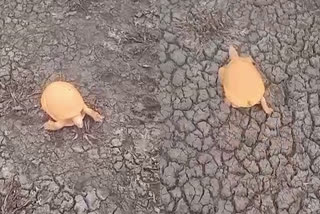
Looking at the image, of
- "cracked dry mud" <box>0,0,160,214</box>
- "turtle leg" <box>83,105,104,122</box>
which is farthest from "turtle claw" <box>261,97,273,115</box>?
"turtle leg" <box>83,105,104,122</box>

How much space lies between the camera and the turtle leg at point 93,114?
10.6 ft

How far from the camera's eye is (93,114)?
10.6 feet

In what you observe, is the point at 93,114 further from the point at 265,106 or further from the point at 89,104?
the point at 265,106

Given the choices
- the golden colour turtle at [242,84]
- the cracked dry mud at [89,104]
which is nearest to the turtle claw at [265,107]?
the golden colour turtle at [242,84]

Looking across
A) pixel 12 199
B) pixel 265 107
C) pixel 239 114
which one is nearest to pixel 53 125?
pixel 12 199

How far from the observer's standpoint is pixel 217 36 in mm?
3508

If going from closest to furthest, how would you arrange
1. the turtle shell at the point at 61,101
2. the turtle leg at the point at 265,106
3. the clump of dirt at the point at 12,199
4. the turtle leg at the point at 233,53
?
the clump of dirt at the point at 12,199 < the turtle shell at the point at 61,101 < the turtle leg at the point at 265,106 < the turtle leg at the point at 233,53

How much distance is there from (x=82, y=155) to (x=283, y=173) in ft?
3.01

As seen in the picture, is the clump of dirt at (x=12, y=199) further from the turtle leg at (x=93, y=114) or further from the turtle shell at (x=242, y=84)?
the turtle shell at (x=242, y=84)

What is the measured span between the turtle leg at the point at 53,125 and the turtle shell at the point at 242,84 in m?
0.79

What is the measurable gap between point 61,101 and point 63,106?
24 millimetres

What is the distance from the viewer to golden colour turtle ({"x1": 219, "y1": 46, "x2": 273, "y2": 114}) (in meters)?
3.23

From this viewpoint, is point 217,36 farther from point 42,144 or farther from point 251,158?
→ point 42,144

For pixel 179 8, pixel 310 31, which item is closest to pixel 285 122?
pixel 310 31
